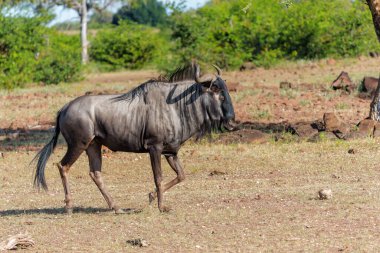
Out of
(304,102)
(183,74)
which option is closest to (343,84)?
(304,102)

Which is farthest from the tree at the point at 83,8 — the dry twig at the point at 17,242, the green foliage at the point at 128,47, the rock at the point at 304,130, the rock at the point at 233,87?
the dry twig at the point at 17,242

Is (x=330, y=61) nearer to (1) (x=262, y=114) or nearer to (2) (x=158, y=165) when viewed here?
(1) (x=262, y=114)

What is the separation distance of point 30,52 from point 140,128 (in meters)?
21.0

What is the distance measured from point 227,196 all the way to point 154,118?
1533mm

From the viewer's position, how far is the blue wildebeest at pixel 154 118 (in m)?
9.77

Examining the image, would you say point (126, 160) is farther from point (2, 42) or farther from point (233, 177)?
point (2, 42)

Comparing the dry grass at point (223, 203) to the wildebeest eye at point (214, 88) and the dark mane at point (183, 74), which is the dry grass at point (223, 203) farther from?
the dark mane at point (183, 74)

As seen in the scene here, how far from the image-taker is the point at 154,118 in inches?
384

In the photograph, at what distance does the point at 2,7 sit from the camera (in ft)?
98.1

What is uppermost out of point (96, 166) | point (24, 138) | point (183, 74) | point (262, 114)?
point (183, 74)

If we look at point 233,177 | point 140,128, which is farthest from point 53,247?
point 233,177

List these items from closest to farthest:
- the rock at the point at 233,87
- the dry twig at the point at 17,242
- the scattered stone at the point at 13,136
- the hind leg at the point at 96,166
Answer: the dry twig at the point at 17,242, the hind leg at the point at 96,166, the scattered stone at the point at 13,136, the rock at the point at 233,87

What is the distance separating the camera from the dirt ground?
827 cm

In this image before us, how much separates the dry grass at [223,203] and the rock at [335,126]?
77 cm
